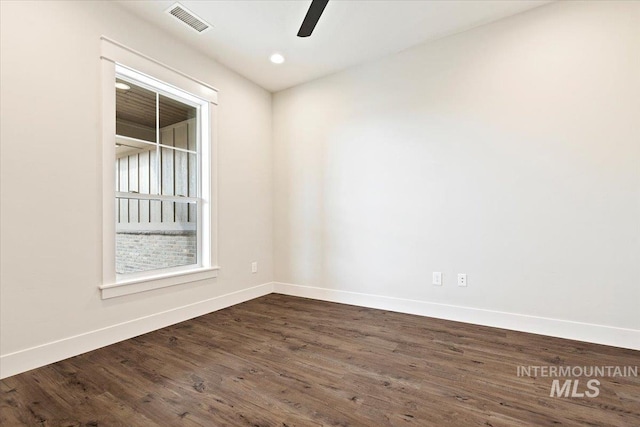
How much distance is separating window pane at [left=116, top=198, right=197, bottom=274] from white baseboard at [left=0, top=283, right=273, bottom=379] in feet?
1.50

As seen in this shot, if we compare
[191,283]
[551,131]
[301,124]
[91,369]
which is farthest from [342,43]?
[91,369]

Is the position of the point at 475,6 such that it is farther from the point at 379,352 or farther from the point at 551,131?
the point at 379,352

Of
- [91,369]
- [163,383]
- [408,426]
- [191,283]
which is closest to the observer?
[408,426]

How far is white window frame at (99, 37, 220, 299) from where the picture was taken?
96.3 inches

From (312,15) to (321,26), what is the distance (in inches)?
34.3

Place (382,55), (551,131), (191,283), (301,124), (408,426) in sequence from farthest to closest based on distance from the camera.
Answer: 1. (301,124)
2. (382,55)
3. (191,283)
4. (551,131)
5. (408,426)

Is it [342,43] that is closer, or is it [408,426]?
[408,426]

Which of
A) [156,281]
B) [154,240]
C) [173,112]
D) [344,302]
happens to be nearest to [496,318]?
[344,302]

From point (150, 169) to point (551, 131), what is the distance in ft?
11.8

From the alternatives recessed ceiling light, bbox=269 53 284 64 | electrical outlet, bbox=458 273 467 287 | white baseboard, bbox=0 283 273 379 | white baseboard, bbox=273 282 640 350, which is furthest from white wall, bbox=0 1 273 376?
electrical outlet, bbox=458 273 467 287

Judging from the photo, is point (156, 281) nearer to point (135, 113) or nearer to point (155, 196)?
point (155, 196)

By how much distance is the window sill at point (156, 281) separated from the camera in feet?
8.04

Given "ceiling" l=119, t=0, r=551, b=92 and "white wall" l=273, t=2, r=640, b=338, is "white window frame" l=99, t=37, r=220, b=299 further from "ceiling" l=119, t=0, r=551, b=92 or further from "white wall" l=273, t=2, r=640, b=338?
"white wall" l=273, t=2, r=640, b=338

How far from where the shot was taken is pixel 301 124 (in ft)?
13.0
